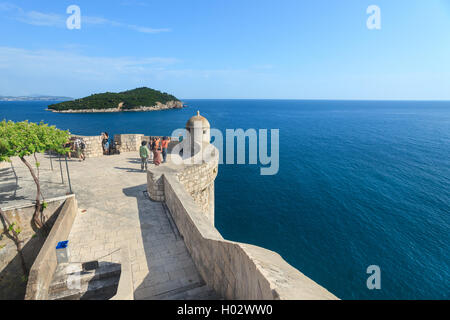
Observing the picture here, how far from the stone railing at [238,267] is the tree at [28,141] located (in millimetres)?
5068

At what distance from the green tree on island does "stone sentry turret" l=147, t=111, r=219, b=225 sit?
365 cm

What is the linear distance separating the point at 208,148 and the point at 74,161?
29.9 ft

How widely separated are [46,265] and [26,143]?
4.50m

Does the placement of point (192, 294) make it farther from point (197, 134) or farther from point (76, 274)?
point (197, 134)

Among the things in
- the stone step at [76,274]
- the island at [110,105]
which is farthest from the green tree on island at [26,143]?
the island at [110,105]

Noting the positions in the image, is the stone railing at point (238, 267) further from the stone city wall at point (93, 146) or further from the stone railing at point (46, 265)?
the stone city wall at point (93, 146)

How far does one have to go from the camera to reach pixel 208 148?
12.3 metres

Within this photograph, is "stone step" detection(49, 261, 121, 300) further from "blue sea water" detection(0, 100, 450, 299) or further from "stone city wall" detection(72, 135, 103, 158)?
"blue sea water" detection(0, 100, 450, 299)

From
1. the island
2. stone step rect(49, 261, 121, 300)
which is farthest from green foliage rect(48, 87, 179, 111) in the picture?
stone step rect(49, 261, 121, 300)

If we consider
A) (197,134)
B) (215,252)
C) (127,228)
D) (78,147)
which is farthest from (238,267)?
(78,147)

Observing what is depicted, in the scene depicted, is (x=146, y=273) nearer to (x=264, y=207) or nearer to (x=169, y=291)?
(x=169, y=291)

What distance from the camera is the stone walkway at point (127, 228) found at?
18.4ft

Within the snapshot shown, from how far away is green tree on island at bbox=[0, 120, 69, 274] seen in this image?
741 cm
